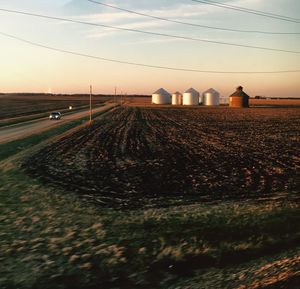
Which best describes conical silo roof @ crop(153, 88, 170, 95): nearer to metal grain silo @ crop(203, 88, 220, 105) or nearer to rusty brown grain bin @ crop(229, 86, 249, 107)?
metal grain silo @ crop(203, 88, 220, 105)

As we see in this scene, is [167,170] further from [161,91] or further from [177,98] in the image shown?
[161,91]

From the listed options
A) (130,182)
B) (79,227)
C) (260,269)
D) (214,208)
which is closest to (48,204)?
(79,227)

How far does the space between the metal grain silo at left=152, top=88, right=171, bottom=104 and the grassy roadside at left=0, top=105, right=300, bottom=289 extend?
15129cm

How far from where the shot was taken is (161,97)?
16500cm

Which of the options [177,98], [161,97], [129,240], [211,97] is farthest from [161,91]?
[129,240]

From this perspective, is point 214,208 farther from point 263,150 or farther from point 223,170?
point 263,150

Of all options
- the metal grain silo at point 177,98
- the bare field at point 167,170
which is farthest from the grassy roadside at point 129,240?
the metal grain silo at point 177,98

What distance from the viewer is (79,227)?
11.5 meters

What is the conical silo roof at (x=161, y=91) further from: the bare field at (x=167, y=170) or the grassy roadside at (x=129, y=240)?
the grassy roadside at (x=129, y=240)

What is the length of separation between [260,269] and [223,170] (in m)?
11.9

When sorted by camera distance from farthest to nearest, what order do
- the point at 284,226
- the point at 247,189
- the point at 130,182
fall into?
Answer: the point at 130,182
the point at 247,189
the point at 284,226

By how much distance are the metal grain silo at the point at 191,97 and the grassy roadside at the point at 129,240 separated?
141347 millimetres

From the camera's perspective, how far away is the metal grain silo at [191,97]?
504 ft

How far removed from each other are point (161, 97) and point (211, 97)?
22638mm
